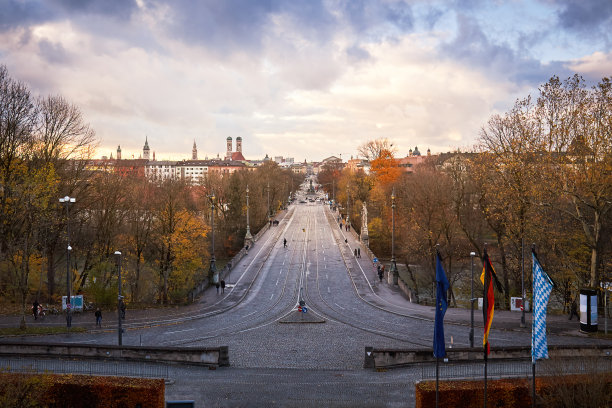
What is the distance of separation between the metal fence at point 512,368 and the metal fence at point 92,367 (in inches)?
421

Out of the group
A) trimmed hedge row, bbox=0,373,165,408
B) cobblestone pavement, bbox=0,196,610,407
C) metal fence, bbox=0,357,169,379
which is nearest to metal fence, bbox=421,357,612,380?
cobblestone pavement, bbox=0,196,610,407

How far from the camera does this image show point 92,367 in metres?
20.6

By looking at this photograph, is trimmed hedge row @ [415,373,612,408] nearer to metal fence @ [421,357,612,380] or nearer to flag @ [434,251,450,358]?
metal fence @ [421,357,612,380]

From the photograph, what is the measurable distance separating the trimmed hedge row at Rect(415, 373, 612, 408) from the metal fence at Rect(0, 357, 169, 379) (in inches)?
405

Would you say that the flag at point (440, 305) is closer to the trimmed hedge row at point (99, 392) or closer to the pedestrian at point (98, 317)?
the trimmed hedge row at point (99, 392)

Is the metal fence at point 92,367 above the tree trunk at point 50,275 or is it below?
below

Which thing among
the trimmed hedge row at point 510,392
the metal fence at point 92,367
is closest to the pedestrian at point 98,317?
the metal fence at point 92,367

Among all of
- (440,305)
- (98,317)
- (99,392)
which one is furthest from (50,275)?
(440,305)

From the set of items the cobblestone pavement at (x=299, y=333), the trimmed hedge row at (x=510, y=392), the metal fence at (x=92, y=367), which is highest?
the trimmed hedge row at (x=510, y=392)

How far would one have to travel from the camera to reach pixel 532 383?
1686 cm

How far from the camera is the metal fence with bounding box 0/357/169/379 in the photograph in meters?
19.8

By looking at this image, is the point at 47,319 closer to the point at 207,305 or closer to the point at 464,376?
the point at 207,305

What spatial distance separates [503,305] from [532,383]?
83.0 ft

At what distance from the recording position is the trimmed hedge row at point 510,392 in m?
15.8
